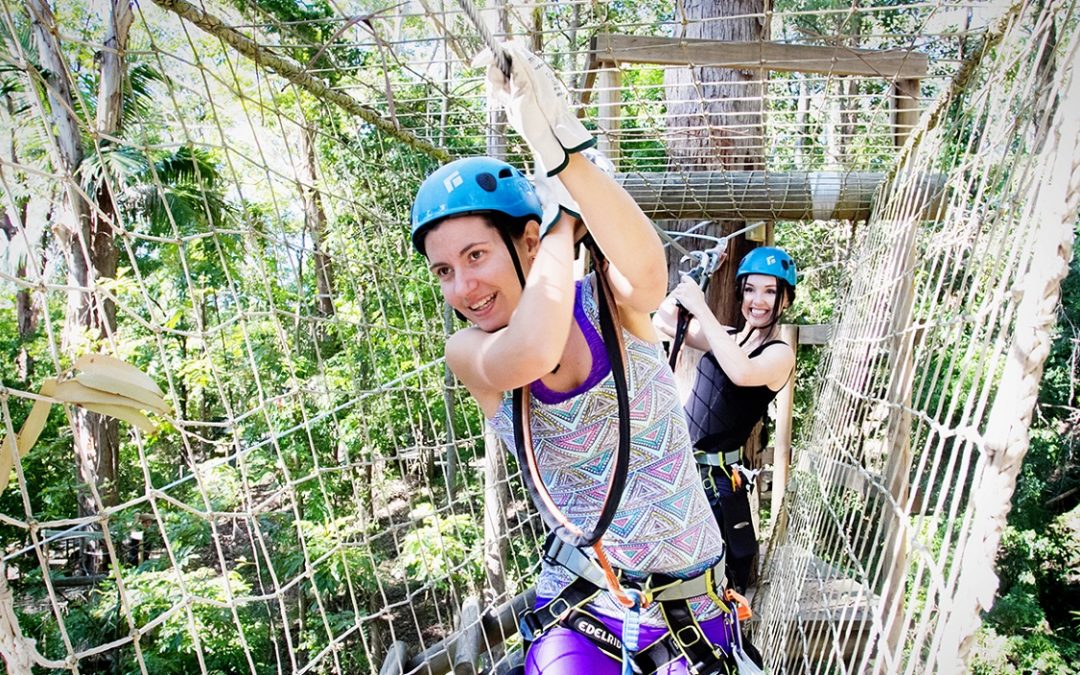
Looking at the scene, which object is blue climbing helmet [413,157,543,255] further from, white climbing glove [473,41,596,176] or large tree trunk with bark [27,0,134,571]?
large tree trunk with bark [27,0,134,571]

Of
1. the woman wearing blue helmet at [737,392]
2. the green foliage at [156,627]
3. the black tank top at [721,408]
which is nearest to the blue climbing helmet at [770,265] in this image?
the woman wearing blue helmet at [737,392]

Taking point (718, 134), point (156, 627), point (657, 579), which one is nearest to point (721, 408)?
point (657, 579)

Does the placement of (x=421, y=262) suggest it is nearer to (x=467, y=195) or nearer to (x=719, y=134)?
(x=719, y=134)

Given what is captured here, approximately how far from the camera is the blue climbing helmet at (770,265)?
229 centimetres

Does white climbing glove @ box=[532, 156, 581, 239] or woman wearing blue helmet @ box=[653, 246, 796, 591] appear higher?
white climbing glove @ box=[532, 156, 581, 239]

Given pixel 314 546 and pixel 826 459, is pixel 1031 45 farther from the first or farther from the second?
pixel 314 546

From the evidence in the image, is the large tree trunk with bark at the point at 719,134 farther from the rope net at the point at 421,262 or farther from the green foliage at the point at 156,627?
the green foliage at the point at 156,627

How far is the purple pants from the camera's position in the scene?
125 centimetres

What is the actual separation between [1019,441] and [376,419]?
26.8ft

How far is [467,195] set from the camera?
110 centimetres

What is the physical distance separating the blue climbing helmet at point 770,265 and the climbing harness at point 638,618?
1188 millimetres

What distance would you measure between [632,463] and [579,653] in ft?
1.08

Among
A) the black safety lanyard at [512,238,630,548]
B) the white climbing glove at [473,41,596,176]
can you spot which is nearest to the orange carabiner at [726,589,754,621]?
the black safety lanyard at [512,238,630,548]

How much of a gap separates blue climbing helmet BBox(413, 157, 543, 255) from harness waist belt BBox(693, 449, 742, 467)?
4.21ft
